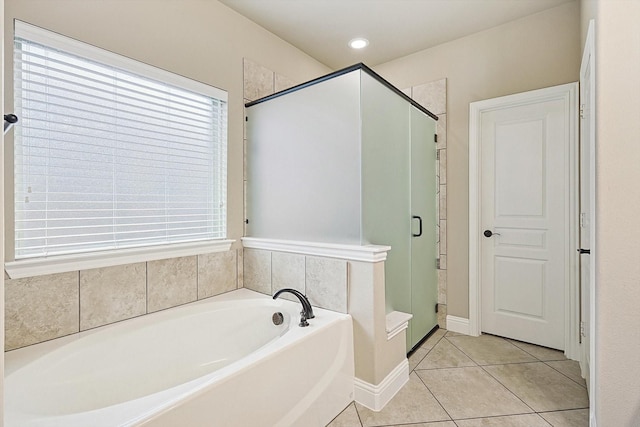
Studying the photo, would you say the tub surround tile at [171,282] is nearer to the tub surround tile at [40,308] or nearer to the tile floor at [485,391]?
the tub surround tile at [40,308]

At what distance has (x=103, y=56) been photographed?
5.83ft

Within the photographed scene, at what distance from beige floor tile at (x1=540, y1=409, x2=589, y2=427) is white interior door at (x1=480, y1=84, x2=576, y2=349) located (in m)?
0.87

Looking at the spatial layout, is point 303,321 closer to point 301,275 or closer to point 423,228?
point 301,275

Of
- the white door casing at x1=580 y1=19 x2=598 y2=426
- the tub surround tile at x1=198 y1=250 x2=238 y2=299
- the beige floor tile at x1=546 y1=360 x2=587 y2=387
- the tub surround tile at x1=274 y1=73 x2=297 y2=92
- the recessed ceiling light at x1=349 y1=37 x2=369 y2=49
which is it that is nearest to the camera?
the white door casing at x1=580 y1=19 x2=598 y2=426

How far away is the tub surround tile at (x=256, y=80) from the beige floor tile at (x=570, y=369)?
9.89ft

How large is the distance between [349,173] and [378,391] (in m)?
1.29

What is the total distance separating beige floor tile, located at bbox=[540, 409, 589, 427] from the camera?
67.0 inches

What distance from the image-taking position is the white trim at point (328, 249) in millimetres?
1870

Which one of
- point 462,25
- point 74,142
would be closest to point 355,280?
point 74,142

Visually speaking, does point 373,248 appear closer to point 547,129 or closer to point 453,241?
point 453,241

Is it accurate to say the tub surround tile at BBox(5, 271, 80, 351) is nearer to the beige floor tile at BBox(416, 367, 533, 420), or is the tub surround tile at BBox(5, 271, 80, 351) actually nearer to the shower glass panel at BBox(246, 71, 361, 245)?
the shower glass panel at BBox(246, 71, 361, 245)

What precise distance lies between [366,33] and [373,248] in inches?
79.5

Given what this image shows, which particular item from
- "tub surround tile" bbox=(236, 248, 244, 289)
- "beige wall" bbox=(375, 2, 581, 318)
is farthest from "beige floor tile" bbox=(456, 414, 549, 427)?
"tub surround tile" bbox=(236, 248, 244, 289)

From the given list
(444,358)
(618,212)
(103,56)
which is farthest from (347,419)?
(103,56)
